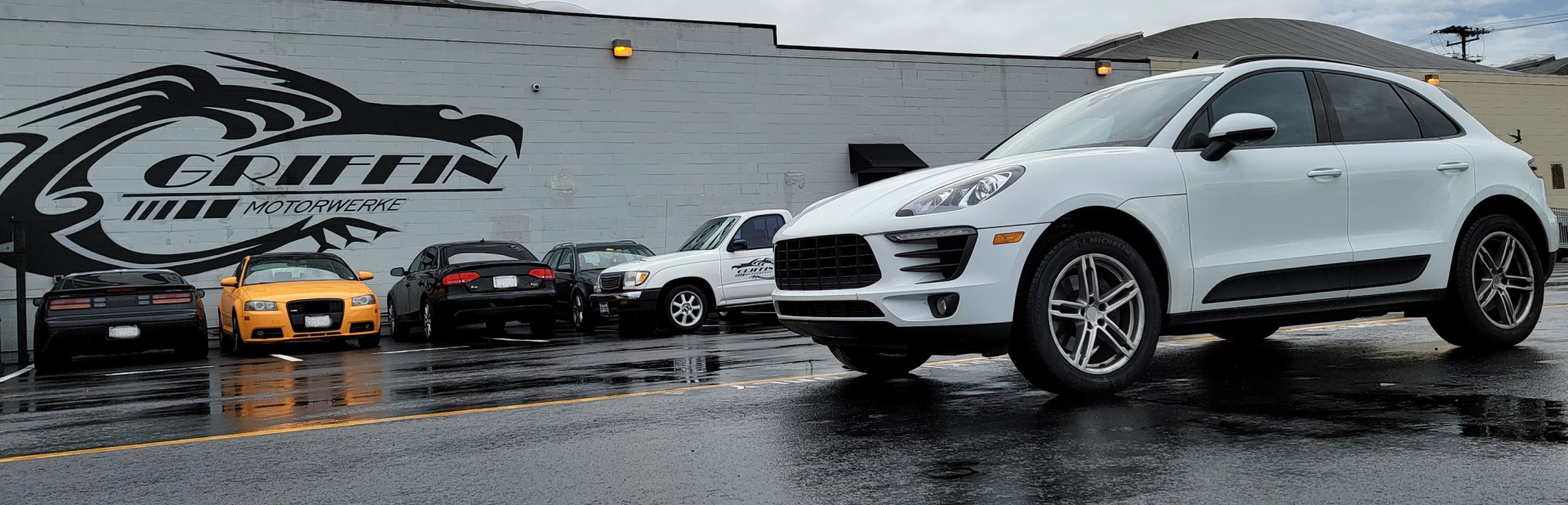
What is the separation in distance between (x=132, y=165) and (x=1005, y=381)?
18986 millimetres

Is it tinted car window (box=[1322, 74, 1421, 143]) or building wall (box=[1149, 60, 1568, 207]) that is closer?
tinted car window (box=[1322, 74, 1421, 143])

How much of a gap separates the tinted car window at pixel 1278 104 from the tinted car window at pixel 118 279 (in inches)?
534

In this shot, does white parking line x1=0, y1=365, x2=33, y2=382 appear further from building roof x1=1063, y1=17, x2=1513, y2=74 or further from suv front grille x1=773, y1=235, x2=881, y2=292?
building roof x1=1063, y1=17, x2=1513, y2=74

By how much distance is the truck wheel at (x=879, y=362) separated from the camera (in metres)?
7.00

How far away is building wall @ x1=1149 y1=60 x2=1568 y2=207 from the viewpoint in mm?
34000

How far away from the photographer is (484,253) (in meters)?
17.1

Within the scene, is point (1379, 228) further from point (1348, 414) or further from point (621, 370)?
point (621, 370)

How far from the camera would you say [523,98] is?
76.8 feet

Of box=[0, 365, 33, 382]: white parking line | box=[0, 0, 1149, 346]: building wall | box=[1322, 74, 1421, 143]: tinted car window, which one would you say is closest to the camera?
box=[1322, 74, 1421, 143]: tinted car window

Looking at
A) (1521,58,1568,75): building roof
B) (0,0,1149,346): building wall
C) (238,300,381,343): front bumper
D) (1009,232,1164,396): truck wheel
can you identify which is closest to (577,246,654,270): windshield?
(238,300,381,343): front bumper

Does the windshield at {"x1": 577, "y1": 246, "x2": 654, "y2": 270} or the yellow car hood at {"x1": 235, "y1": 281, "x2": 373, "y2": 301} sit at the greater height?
the windshield at {"x1": 577, "y1": 246, "x2": 654, "y2": 270}

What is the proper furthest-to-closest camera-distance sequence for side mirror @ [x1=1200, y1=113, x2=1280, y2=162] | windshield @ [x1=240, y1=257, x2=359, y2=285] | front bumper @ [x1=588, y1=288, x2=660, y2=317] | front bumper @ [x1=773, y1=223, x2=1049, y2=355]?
1. windshield @ [x1=240, y1=257, x2=359, y2=285]
2. front bumper @ [x1=588, y1=288, x2=660, y2=317]
3. side mirror @ [x1=1200, y1=113, x2=1280, y2=162]
4. front bumper @ [x1=773, y1=223, x2=1049, y2=355]

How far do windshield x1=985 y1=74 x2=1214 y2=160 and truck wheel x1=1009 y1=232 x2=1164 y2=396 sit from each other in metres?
0.71

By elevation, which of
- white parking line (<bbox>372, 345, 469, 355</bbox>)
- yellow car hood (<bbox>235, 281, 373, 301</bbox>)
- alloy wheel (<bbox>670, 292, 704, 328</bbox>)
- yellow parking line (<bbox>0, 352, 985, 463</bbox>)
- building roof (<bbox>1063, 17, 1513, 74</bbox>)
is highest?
building roof (<bbox>1063, 17, 1513, 74</bbox>)
